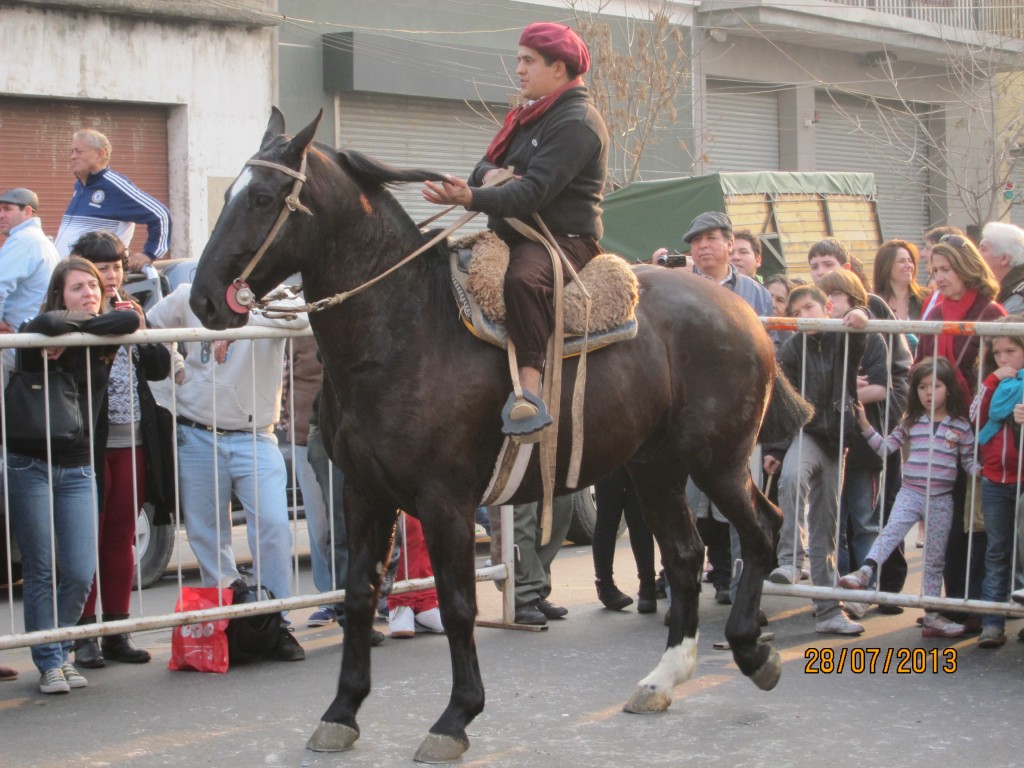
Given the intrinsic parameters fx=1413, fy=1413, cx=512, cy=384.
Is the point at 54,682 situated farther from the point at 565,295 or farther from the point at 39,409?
the point at 565,295

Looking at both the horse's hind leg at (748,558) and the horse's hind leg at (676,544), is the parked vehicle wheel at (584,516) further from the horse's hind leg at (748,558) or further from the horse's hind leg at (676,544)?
the horse's hind leg at (748,558)

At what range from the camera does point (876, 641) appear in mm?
7387

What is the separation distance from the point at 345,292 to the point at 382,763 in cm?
185

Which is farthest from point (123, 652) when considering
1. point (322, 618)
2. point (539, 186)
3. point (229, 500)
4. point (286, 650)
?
point (539, 186)

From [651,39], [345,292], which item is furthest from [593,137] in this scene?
[651,39]

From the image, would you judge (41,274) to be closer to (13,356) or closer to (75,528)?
(13,356)

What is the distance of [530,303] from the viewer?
558 centimetres

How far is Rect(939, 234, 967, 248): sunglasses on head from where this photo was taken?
27.5ft

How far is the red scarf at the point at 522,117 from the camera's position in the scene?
5871mm

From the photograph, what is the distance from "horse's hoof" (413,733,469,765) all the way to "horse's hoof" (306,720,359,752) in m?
0.33

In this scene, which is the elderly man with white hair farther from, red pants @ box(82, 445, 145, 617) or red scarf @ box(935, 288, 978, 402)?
red pants @ box(82, 445, 145, 617)

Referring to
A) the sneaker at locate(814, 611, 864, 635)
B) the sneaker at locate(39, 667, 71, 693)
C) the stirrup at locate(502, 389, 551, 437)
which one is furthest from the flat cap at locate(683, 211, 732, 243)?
the sneaker at locate(39, 667, 71, 693)

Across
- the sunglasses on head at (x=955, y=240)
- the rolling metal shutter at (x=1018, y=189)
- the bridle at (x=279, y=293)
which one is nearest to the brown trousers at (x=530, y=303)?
the bridle at (x=279, y=293)

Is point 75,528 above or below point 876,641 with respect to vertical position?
above
